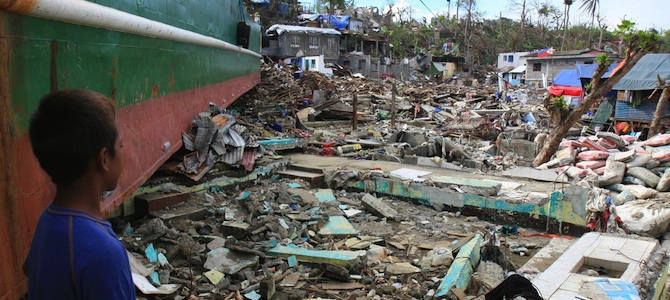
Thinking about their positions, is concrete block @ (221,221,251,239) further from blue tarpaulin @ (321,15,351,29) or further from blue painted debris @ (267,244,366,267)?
blue tarpaulin @ (321,15,351,29)

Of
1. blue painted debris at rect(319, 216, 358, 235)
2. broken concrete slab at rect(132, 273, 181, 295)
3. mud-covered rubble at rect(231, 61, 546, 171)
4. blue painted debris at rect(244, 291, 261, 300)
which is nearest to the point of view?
broken concrete slab at rect(132, 273, 181, 295)

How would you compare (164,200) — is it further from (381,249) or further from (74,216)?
(74,216)

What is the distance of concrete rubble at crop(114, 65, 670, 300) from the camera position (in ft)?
15.0

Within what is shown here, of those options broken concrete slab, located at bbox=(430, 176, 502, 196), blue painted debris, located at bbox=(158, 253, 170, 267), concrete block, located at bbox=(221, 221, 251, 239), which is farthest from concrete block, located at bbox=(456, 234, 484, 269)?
blue painted debris, located at bbox=(158, 253, 170, 267)

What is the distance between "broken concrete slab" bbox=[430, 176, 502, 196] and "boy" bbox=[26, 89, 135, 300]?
6689 millimetres

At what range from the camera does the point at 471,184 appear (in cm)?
771

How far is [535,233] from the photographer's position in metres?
6.79

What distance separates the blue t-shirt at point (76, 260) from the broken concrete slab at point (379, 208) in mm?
5789

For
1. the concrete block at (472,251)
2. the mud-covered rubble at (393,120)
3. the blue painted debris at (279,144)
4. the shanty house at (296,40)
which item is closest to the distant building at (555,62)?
the mud-covered rubble at (393,120)

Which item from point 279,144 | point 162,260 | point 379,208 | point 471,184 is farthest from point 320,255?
point 279,144

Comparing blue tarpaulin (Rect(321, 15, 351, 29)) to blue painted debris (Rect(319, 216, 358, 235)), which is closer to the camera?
blue painted debris (Rect(319, 216, 358, 235))

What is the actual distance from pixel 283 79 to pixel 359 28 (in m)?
25.3

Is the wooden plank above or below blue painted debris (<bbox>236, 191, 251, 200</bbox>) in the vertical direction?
below

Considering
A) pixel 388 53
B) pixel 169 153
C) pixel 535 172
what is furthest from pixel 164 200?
pixel 388 53
